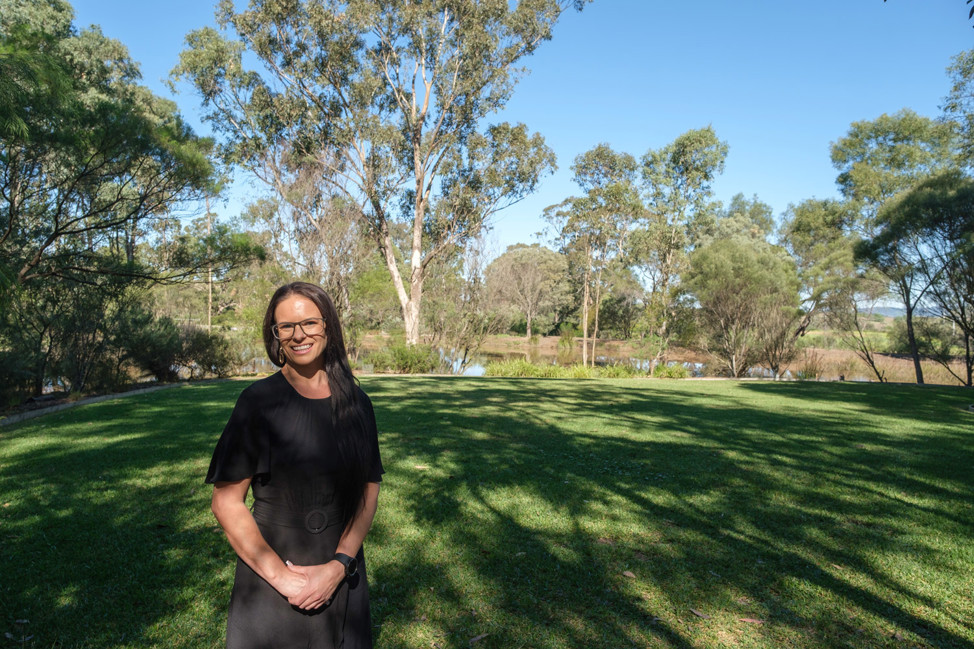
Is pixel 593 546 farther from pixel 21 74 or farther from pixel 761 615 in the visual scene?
pixel 21 74

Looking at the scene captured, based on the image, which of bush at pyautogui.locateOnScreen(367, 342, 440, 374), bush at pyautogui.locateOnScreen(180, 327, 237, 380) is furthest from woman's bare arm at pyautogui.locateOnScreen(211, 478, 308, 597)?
bush at pyautogui.locateOnScreen(367, 342, 440, 374)

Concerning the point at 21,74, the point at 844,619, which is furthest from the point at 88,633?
the point at 21,74

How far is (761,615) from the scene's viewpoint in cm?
297

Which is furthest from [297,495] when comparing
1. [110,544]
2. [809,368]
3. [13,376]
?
[809,368]

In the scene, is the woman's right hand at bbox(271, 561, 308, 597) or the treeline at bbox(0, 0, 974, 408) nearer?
the woman's right hand at bbox(271, 561, 308, 597)

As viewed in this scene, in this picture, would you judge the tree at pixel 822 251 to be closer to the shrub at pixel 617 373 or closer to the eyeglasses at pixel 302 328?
the shrub at pixel 617 373

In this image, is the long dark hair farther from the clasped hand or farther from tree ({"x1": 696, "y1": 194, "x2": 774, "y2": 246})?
tree ({"x1": 696, "y1": 194, "x2": 774, "y2": 246})

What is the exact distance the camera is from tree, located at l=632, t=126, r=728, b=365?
85.6 ft

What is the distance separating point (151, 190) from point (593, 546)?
32.0 ft

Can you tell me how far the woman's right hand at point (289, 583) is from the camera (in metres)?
1.61

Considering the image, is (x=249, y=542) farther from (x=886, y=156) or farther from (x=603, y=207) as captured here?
(x=886, y=156)

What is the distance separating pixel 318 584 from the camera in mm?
1641

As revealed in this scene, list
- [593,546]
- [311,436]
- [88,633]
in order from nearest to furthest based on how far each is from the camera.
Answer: [311,436] → [88,633] → [593,546]

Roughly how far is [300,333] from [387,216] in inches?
906
